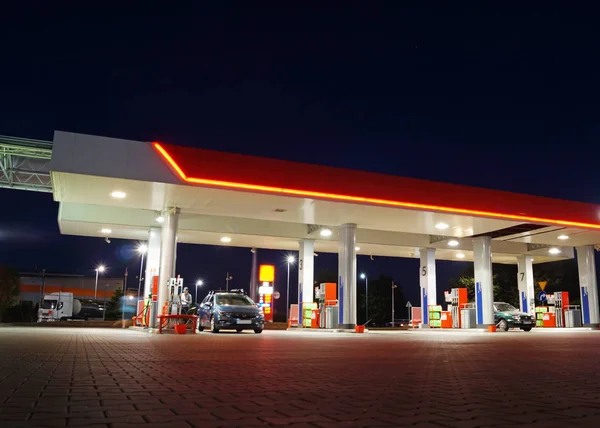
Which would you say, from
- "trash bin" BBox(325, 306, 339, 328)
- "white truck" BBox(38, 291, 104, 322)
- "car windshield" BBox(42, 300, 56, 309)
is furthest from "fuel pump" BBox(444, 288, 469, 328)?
"car windshield" BBox(42, 300, 56, 309)

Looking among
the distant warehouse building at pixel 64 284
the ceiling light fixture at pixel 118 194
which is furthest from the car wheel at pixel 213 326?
the distant warehouse building at pixel 64 284

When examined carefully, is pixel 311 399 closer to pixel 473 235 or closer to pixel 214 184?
pixel 214 184

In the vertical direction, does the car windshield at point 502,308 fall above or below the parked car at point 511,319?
above

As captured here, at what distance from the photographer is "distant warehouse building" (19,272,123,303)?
2854 inches

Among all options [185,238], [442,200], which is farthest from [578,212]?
[185,238]

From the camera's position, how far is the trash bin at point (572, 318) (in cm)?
3281

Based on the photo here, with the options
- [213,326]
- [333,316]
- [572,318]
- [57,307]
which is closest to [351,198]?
[213,326]

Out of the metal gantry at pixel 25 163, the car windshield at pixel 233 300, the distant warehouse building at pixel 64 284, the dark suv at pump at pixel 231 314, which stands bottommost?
the dark suv at pump at pixel 231 314

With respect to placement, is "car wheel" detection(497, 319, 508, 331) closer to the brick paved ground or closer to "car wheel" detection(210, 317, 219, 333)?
"car wheel" detection(210, 317, 219, 333)

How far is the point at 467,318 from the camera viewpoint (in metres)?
29.6

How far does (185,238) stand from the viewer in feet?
91.9

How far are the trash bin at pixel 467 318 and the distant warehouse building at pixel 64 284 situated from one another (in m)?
55.5

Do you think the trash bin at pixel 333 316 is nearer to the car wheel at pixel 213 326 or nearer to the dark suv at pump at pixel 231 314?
the dark suv at pump at pixel 231 314

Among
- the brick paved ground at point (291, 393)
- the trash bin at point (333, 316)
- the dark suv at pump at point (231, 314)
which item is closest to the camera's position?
the brick paved ground at point (291, 393)
